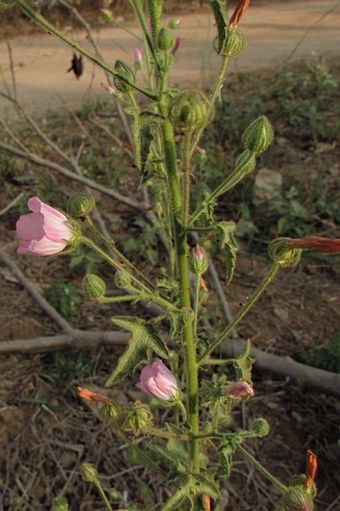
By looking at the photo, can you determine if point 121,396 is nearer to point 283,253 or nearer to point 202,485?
point 202,485

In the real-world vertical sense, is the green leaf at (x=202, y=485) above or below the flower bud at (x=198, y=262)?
below

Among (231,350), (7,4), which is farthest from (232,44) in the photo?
(231,350)

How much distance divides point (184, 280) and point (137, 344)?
0.17 metres

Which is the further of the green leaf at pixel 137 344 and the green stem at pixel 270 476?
the green stem at pixel 270 476

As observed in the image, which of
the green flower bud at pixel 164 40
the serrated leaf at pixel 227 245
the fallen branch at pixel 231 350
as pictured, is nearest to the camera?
the green flower bud at pixel 164 40

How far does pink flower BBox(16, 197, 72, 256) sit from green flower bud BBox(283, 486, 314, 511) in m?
0.67

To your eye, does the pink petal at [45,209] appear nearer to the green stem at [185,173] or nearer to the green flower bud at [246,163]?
the green stem at [185,173]

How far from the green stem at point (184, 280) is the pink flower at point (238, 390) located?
0.24 feet

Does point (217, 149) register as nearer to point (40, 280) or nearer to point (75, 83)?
point (40, 280)

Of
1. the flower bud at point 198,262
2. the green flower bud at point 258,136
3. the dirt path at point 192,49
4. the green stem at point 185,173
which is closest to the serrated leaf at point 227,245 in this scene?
the green stem at point 185,173

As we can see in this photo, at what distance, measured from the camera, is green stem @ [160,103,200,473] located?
1307 mm

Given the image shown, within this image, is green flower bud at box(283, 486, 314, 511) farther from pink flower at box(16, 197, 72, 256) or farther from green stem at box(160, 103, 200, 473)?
pink flower at box(16, 197, 72, 256)

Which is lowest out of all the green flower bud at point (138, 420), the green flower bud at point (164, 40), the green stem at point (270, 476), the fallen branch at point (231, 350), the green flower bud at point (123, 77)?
the fallen branch at point (231, 350)

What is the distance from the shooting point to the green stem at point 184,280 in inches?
51.4
